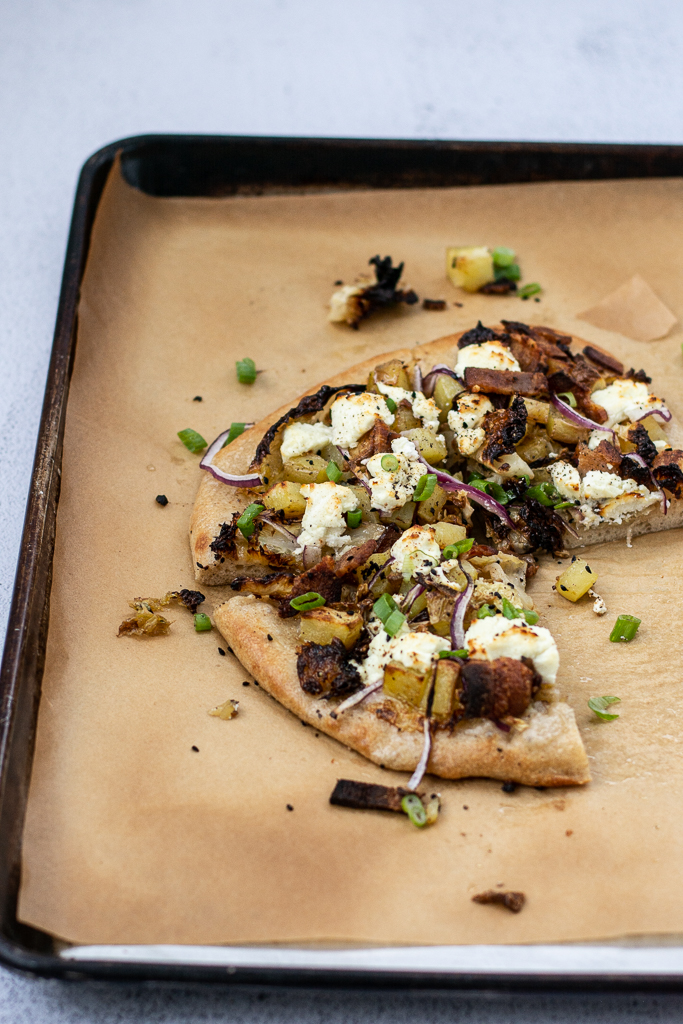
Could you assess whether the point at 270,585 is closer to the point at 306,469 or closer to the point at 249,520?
Answer: the point at 249,520

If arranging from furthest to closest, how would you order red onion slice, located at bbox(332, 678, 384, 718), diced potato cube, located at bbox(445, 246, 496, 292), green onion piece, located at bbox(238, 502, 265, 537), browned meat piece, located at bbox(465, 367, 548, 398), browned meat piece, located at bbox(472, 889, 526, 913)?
diced potato cube, located at bbox(445, 246, 496, 292) < browned meat piece, located at bbox(465, 367, 548, 398) < green onion piece, located at bbox(238, 502, 265, 537) < red onion slice, located at bbox(332, 678, 384, 718) < browned meat piece, located at bbox(472, 889, 526, 913)

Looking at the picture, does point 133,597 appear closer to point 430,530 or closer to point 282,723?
point 282,723

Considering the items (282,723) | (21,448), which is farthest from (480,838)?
(21,448)

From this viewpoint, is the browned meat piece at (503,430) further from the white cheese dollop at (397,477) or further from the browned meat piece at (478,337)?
the browned meat piece at (478,337)

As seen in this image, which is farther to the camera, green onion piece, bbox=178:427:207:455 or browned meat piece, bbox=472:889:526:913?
green onion piece, bbox=178:427:207:455

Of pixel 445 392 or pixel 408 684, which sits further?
pixel 445 392

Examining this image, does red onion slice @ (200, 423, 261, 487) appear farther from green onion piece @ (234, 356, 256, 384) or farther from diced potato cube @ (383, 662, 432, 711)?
diced potato cube @ (383, 662, 432, 711)

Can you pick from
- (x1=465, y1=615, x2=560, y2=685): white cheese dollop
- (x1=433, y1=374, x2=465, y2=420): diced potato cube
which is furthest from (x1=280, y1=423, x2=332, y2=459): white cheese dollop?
(x1=465, y1=615, x2=560, y2=685): white cheese dollop

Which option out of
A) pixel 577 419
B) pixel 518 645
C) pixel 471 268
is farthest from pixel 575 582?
pixel 471 268
